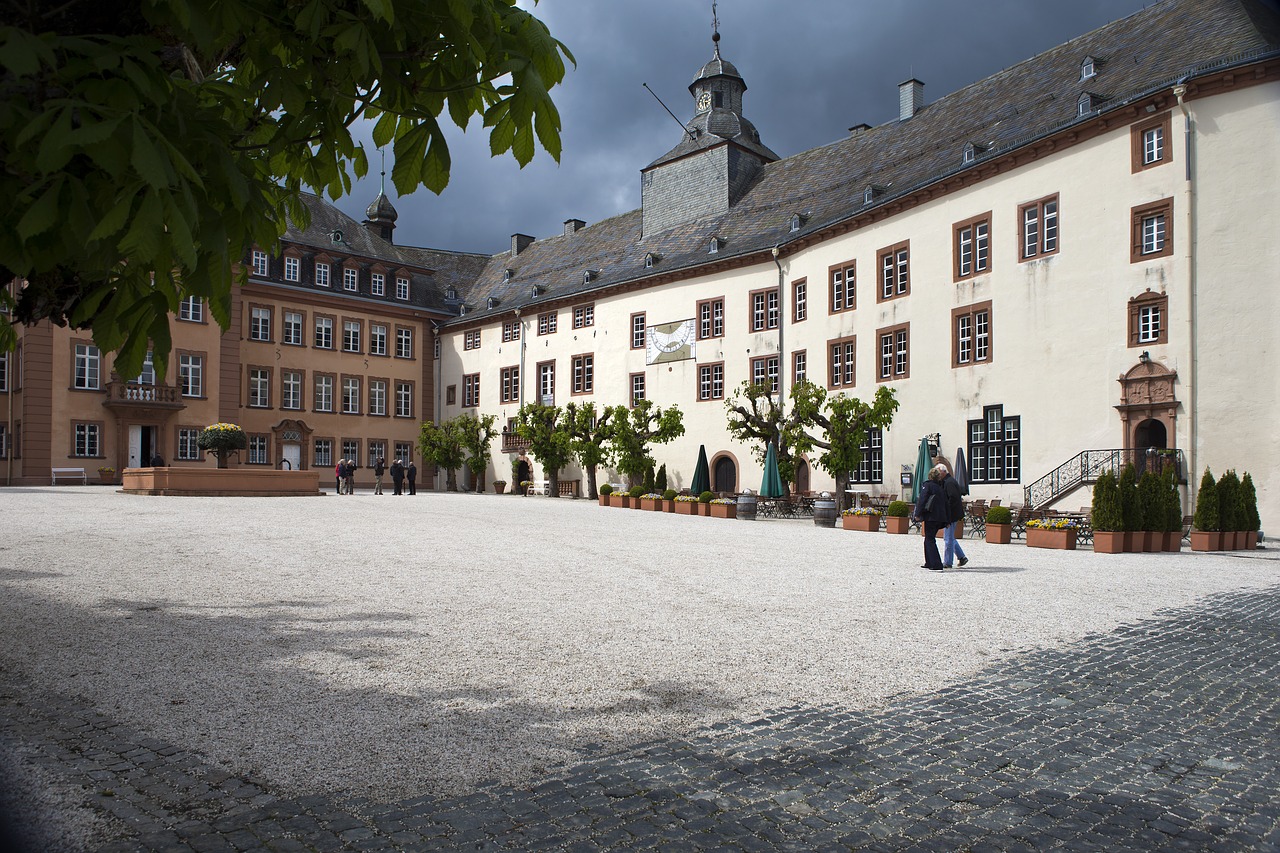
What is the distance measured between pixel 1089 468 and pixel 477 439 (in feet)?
107

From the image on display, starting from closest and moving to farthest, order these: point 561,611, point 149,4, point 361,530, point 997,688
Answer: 1. point 149,4
2. point 997,688
3. point 561,611
4. point 361,530

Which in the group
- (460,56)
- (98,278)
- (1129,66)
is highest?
(1129,66)

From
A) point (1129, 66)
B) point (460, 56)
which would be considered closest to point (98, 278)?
point (460, 56)

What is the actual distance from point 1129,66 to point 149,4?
30990 millimetres

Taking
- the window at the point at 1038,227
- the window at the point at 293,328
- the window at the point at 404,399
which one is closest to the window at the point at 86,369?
the window at the point at 293,328

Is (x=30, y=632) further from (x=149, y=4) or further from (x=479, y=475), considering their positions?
(x=479, y=475)

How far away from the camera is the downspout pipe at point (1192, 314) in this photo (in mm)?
24094

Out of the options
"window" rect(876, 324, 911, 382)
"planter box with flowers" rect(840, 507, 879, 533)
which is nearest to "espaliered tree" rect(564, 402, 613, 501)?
"window" rect(876, 324, 911, 382)

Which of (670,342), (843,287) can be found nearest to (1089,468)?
(843,287)

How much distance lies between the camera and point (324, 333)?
5169 cm

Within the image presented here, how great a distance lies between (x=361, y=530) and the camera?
746 inches

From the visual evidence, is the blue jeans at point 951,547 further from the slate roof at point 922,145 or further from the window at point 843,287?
the window at point 843,287

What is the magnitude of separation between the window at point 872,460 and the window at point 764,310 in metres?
6.71

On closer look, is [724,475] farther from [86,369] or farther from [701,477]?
[86,369]
